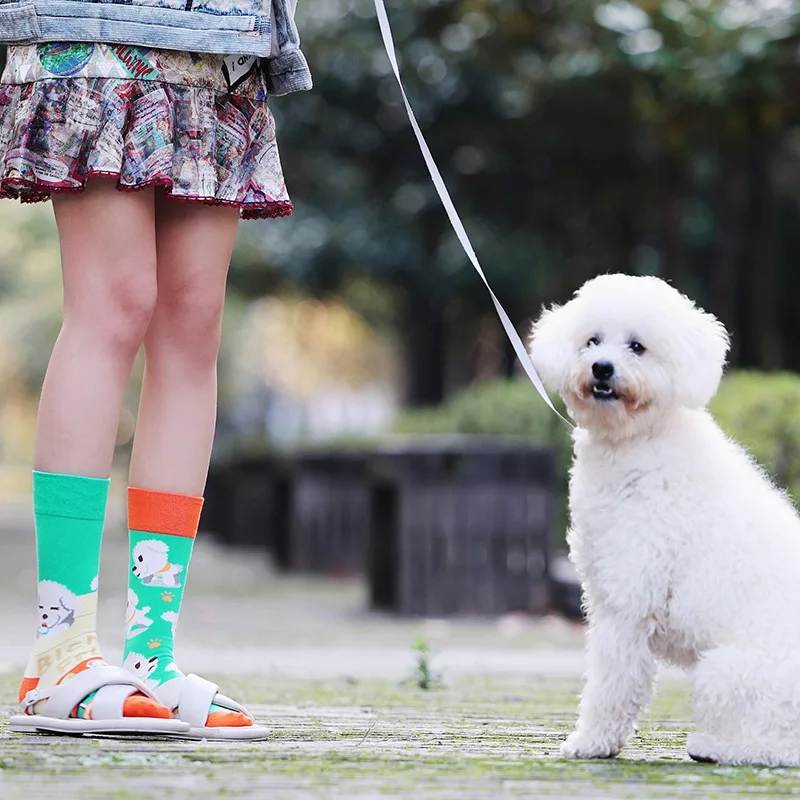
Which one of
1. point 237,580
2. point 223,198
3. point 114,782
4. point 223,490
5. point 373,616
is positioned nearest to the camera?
point 114,782

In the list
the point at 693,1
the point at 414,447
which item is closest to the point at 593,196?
the point at 693,1

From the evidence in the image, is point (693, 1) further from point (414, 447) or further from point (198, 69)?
point (198, 69)

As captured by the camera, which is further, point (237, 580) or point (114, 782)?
point (237, 580)

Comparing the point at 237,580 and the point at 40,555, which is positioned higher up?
the point at 40,555

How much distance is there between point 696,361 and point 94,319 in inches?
53.1

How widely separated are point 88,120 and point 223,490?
15878 millimetres

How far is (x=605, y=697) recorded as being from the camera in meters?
3.16

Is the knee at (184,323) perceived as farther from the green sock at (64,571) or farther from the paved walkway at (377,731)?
the paved walkway at (377,731)

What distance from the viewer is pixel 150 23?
3248 mm

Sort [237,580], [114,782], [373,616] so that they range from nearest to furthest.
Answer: [114,782] → [373,616] → [237,580]

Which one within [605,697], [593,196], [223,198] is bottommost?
[605,697]

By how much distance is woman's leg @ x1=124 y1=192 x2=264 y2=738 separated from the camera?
11.1ft

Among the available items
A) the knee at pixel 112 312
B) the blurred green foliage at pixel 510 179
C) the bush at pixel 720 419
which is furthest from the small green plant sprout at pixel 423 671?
the blurred green foliage at pixel 510 179

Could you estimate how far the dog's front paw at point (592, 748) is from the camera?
123 inches
